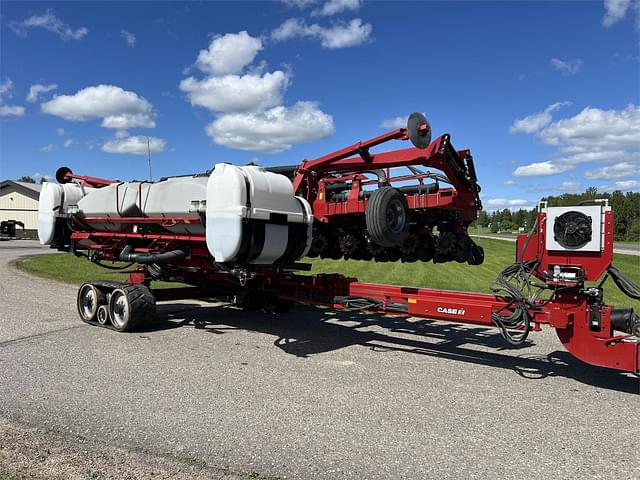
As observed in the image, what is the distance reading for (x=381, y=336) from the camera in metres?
8.01

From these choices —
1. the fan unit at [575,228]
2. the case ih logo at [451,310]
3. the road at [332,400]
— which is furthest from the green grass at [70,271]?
the fan unit at [575,228]

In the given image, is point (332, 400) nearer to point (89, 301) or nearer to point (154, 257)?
point (154, 257)

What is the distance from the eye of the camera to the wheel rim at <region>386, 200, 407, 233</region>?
711cm

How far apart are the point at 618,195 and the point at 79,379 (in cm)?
11181

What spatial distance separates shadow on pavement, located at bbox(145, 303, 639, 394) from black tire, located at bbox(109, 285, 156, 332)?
1.16 feet

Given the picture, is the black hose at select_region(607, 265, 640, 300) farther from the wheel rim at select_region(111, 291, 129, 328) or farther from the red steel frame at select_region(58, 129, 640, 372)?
the wheel rim at select_region(111, 291, 129, 328)

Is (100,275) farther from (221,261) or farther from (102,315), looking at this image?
(221,261)

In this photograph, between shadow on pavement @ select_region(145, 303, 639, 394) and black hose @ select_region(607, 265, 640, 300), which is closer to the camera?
black hose @ select_region(607, 265, 640, 300)

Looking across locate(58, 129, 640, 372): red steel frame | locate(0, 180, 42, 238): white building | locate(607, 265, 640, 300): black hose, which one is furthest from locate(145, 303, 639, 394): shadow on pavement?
locate(0, 180, 42, 238): white building

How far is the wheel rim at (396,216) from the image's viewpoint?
711 centimetres

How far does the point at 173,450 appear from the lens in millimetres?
3885

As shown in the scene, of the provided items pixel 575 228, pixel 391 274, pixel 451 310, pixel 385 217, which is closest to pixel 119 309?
pixel 385 217

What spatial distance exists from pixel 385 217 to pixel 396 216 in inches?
16.2

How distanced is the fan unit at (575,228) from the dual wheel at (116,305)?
5.85m
